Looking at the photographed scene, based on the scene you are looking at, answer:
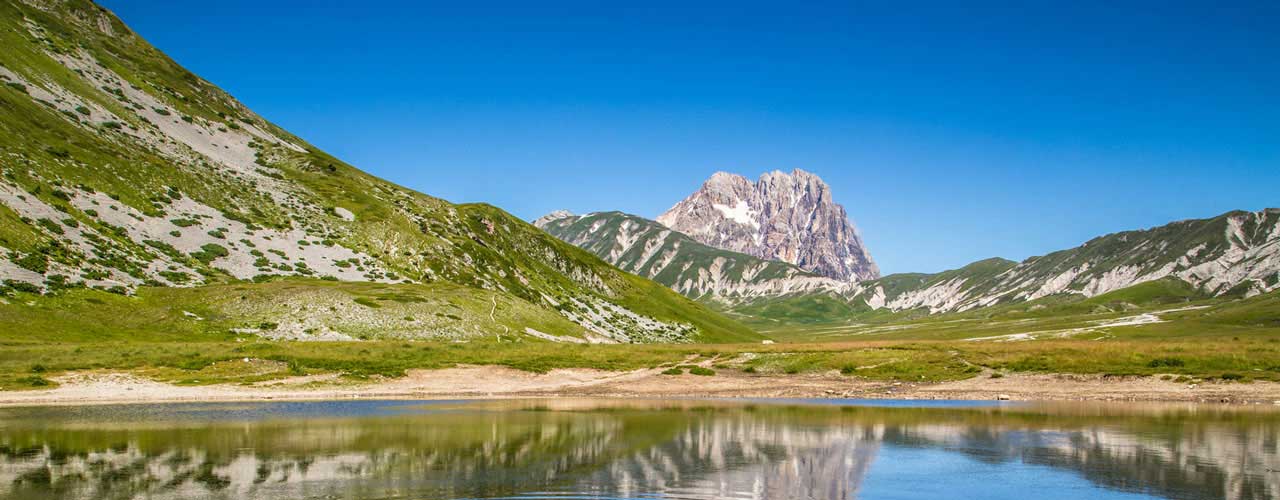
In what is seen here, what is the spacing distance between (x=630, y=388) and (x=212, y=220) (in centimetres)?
8793

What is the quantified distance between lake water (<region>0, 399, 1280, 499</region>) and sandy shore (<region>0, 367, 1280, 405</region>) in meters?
8.05

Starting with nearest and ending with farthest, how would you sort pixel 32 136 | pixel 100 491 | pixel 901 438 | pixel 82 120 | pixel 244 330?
pixel 100 491 < pixel 901 438 < pixel 244 330 < pixel 32 136 < pixel 82 120

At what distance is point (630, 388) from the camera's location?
69500 millimetres

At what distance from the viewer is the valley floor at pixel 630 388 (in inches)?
2298

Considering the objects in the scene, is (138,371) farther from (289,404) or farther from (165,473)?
(165,473)

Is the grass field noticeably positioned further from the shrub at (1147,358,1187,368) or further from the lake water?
the lake water

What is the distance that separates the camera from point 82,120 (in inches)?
5502

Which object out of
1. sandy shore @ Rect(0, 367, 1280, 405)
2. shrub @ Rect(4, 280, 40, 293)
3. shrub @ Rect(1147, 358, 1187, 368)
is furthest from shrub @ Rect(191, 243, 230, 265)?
shrub @ Rect(1147, 358, 1187, 368)

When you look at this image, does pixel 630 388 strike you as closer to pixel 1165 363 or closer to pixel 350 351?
pixel 350 351

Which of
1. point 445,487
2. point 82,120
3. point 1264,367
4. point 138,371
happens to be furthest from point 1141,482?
point 82,120

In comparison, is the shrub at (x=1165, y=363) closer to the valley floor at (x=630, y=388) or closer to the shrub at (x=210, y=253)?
the valley floor at (x=630, y=388)

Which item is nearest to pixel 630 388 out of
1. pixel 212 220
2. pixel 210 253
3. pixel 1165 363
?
pixel 1165 363

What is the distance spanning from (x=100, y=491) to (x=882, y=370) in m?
63.0

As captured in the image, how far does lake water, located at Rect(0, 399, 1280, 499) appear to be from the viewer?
26.2 meters
